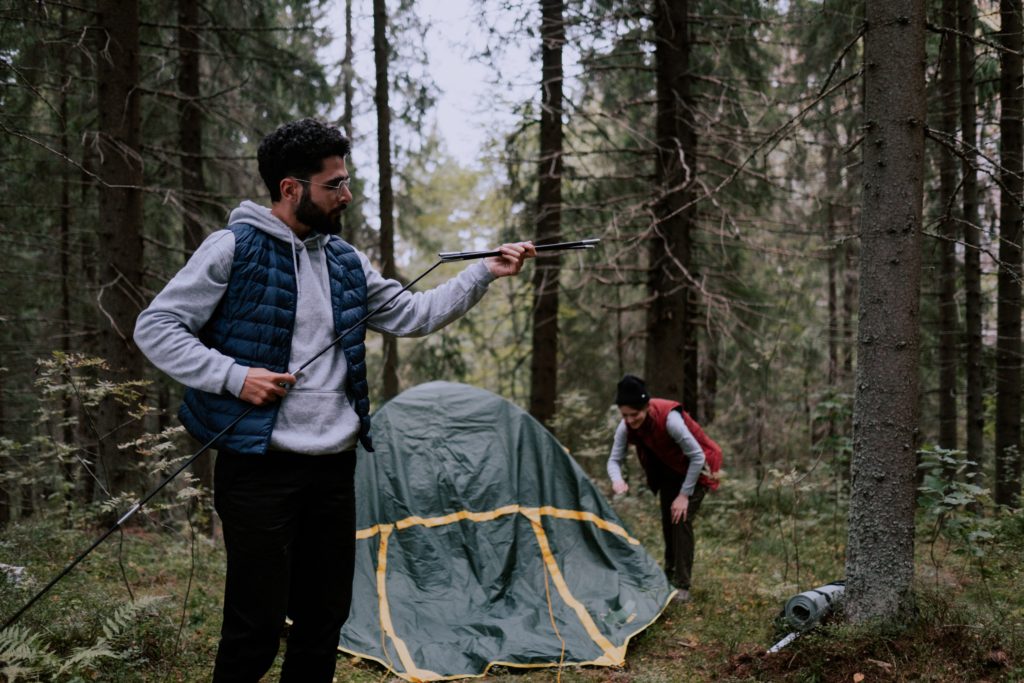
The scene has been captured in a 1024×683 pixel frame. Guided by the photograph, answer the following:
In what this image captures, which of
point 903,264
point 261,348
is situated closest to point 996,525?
point 903,264

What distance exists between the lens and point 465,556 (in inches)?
196

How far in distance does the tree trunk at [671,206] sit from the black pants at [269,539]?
5.95 meters

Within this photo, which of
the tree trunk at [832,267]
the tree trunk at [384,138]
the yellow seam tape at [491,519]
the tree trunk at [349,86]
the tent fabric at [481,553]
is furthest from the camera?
the tree trunk at [349,86]

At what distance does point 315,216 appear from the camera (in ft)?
8.22

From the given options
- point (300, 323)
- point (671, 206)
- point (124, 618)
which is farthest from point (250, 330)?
point (671, 206)

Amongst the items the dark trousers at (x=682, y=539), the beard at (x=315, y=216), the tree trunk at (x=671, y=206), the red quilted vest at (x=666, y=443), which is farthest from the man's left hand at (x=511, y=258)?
the tree trunk at (x=671, y=206)

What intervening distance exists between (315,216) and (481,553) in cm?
307

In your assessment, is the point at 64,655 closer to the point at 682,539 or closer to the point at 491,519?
the point at 491,519

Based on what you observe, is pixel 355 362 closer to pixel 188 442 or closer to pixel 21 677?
pixel 21 677

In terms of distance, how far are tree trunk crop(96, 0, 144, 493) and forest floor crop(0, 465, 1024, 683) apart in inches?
36.3

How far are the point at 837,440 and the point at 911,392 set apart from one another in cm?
334

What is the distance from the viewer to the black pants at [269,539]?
7.61 feet

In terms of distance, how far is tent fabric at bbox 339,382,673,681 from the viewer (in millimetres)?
4332

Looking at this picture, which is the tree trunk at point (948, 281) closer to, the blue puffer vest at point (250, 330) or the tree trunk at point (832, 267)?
the tree trunk at point (832, 267)
